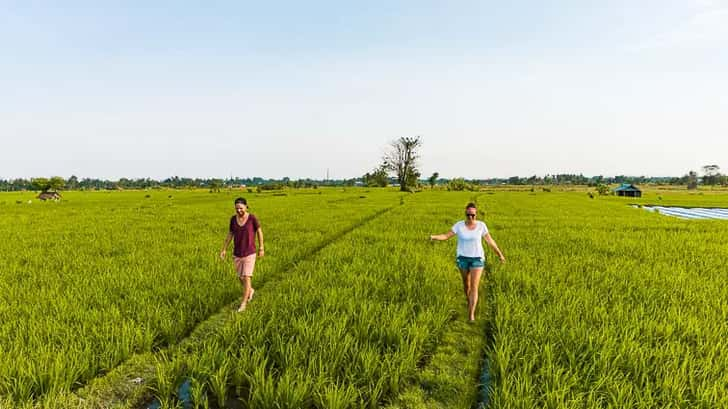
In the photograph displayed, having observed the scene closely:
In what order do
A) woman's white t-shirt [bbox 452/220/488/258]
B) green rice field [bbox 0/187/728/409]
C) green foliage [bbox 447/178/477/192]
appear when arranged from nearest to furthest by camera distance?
1. green rice field [bbox 0/187/728/409]
2. woman's white t-shirt [bbox 452/220/488/258]
3. green foliage [bbox 447/178/477/192]

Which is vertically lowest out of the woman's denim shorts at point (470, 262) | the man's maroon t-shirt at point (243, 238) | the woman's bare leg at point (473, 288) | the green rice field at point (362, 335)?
the green rice field at point (362, 335)

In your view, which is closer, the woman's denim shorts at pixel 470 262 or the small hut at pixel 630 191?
the woman's denim shorts at pixel 470 262

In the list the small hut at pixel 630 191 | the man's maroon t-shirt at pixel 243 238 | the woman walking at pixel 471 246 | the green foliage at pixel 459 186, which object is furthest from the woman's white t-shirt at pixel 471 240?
the green foliage at pixel 459 186

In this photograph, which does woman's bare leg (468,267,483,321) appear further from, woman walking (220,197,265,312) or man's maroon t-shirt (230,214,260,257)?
man's maroon t-shirt (230,214,260,257)

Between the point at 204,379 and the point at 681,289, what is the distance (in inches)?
297

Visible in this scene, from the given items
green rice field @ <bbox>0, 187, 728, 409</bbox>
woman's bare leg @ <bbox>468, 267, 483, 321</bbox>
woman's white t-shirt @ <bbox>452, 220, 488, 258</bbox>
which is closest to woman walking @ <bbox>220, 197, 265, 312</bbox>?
green rice field @ <bbox>0, 187, 728, 409</bbox>

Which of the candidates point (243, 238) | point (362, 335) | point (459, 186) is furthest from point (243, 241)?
point (459, 186)

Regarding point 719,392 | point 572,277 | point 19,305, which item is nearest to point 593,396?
point 719,392

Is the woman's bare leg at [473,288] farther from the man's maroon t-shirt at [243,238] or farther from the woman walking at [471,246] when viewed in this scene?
the man's maroon t-shirt at [243,238]

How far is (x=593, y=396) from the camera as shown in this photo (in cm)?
302

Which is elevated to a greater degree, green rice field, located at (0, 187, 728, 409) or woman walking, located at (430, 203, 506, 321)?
woman walking, located at (430, 203, 506, 321)

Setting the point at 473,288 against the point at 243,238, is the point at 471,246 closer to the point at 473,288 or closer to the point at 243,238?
the point at 473,288

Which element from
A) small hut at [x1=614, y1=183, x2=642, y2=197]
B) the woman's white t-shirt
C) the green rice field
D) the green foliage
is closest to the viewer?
the green rice field

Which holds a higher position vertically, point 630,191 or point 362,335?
point 630,191
